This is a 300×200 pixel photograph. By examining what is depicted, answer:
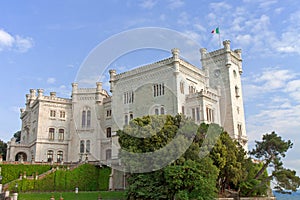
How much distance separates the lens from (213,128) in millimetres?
28469

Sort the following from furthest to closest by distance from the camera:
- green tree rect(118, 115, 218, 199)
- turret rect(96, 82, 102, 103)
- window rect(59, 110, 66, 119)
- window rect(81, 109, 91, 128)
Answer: turret rect(96, 82, 102, 103) → window rect(59, 110, 66, 119) → window rect(81, 109, 91, 128) → green tree rect(118, 115, 218, 199)

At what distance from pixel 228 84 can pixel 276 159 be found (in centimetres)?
1410

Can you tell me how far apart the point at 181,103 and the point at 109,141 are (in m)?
12.8

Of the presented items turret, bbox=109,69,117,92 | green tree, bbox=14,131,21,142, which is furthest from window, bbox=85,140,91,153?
green tree, bbox=14,131,21,142

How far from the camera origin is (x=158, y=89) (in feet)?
126

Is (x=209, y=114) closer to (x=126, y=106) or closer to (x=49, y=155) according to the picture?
(x=126, y=106)

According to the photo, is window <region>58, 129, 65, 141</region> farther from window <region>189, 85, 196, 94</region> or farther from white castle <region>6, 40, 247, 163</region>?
window <region>189, 85, 196, 94</region>

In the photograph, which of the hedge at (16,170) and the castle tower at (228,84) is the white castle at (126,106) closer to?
the castle tower at (228,84)

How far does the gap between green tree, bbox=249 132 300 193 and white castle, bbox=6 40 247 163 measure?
21.5 ft

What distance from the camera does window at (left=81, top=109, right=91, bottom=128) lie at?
4512 centimetres

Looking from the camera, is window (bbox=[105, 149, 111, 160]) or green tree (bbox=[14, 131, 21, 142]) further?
green tree (bbox=[14, 131, 21, 142])

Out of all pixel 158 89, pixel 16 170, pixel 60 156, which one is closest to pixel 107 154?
pixel 60 156

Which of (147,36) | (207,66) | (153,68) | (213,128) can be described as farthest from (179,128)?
(207,66)

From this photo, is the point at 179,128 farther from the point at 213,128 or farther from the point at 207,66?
the point at 207,66
